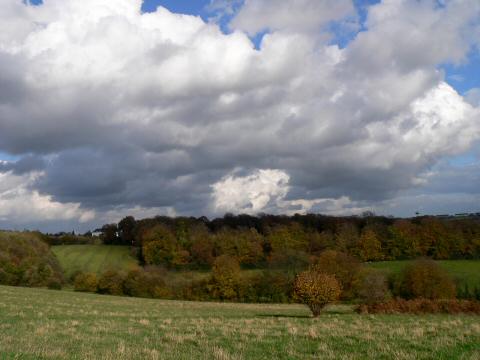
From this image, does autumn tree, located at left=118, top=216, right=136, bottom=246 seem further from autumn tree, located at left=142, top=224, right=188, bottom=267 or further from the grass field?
the grass field

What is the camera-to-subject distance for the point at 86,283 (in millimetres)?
89688

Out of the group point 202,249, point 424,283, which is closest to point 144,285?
point 202,249

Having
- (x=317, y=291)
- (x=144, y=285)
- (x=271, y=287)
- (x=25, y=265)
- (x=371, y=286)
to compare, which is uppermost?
(x=25, y=265)

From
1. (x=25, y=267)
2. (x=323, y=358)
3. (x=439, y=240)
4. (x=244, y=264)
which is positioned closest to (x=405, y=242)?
(x=439, y=240)

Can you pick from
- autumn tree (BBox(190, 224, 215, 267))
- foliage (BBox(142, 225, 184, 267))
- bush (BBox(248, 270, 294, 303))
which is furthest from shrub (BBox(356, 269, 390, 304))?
foliage (BBox(142, 225, 184, 267))

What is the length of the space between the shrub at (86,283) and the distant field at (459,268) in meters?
54.6

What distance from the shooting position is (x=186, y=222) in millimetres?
126875

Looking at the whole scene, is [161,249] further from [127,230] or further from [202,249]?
[127,230]

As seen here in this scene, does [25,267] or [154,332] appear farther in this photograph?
[25,267]

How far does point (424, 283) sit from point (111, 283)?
178ft

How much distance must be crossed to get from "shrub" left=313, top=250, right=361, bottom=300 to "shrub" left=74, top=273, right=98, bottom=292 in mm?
42839

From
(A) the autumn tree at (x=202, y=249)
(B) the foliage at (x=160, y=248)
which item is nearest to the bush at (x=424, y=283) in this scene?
(A) the autumn tree at (x=202, y=249)

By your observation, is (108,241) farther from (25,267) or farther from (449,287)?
(449,287)

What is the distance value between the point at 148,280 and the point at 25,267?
22.6m
